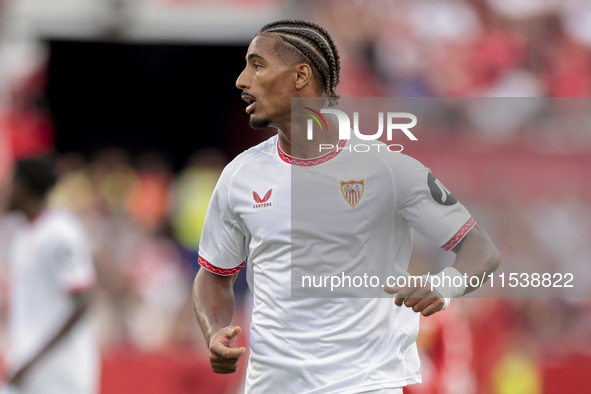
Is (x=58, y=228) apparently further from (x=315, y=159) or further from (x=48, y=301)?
(x=315, y=159)

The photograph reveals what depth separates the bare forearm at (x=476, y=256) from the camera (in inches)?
113

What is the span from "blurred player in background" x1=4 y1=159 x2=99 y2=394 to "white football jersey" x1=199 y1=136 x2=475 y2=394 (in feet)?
7.66

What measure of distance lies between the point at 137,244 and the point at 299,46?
266 inches

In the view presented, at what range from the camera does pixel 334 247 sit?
3.01 metres

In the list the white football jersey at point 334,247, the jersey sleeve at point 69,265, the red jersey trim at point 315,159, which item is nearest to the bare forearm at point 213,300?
the white football jersey at point 334,247

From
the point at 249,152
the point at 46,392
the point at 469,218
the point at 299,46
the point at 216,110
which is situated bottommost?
the point at 46,392

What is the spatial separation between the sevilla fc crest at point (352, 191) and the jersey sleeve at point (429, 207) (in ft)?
0.48

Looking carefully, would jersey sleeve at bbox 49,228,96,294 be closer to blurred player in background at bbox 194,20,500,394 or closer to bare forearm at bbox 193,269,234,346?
bare forearm at bbox 193,269,234,346

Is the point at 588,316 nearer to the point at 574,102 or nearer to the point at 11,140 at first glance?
the point at 574,102

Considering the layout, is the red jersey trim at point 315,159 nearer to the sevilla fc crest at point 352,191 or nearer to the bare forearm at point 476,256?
the sevilla fc crest at point 352,191

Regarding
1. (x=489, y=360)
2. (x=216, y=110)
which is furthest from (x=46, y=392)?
(x=216, y=110)

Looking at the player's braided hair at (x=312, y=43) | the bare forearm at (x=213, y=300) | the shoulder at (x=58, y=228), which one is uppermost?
the player's braided hair at (x=312, y=43)

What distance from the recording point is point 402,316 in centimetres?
313

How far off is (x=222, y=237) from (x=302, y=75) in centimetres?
76
